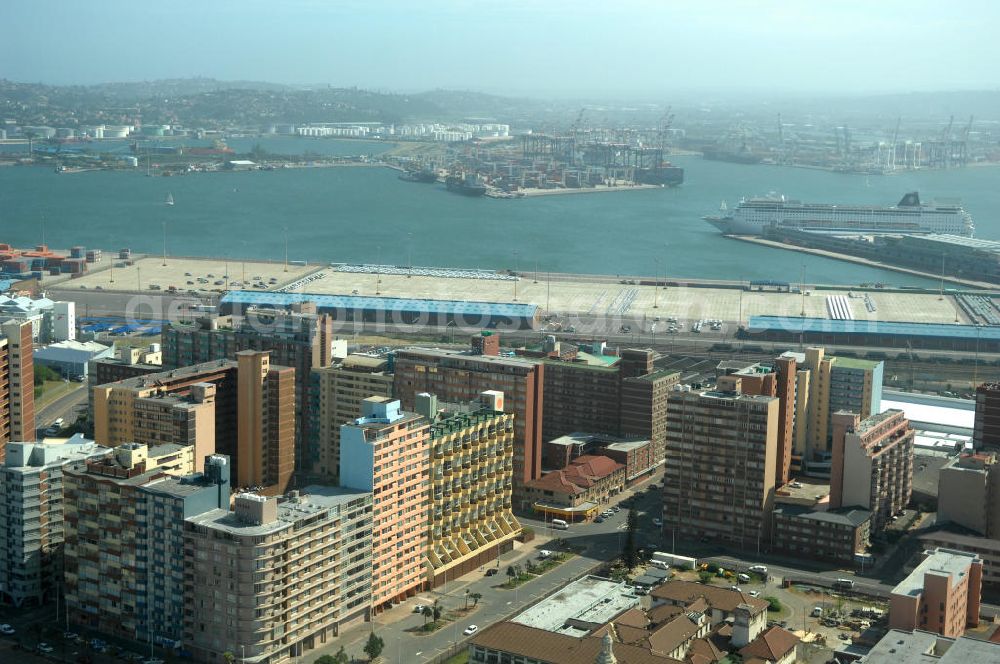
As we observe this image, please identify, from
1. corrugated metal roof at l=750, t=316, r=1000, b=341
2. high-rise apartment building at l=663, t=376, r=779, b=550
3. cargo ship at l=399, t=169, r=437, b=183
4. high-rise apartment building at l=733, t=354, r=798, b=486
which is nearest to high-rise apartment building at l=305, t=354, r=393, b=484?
high-rise apartment building at l=663, t=376, r=779, b=550

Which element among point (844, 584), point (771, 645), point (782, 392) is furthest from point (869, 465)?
point (771, 645)

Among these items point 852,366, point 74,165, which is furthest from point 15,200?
point 852,366

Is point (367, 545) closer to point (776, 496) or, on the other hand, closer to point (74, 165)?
point (776, 496)

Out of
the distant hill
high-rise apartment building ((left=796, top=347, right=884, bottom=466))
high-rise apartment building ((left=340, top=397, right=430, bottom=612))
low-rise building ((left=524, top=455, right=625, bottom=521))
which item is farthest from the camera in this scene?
the distant hill

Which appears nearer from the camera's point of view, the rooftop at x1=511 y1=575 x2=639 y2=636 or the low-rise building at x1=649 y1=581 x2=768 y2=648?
the rooftop at x1=511 y1=575 x2=639 y2=636

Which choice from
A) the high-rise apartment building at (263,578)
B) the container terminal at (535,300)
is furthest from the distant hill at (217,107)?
the high-rise apartment building at (263,578)

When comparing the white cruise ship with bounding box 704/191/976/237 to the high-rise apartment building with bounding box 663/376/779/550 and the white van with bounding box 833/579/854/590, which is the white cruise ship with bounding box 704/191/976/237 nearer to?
the high-rise apartment building with bounding box 663/376/779/550
